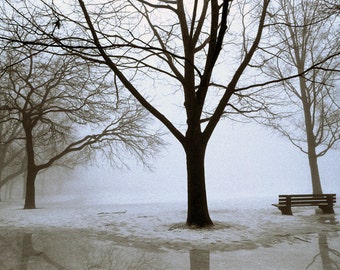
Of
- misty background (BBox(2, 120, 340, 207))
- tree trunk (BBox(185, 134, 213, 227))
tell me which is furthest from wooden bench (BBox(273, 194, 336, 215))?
misty background (BBox(2, 120, 340, 207))

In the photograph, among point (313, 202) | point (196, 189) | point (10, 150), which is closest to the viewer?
point (196, 189)

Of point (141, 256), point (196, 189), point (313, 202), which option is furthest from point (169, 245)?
point (313, 202)

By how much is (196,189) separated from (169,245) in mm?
2713

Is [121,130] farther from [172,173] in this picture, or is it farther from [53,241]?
[172,173]

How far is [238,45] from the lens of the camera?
1273 cm

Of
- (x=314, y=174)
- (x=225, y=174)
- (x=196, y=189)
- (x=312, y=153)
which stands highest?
(x=225, y=174)

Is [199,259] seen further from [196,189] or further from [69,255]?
[196,189]

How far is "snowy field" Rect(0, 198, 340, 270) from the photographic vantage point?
16.9ft

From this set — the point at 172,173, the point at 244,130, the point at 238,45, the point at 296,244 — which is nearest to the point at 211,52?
the point at 238,45

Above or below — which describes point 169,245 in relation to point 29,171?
below

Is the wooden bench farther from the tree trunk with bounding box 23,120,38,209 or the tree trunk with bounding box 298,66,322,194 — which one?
the tree trunk with bounding box 23,120,38,209

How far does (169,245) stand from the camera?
6703 mm

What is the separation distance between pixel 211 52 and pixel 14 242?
6997mm

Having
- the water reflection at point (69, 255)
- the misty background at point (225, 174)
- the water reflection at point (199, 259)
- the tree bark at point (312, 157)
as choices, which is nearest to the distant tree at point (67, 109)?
the tree bark at point (312, 157)
